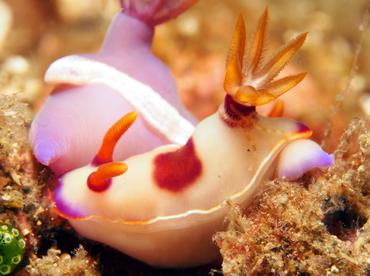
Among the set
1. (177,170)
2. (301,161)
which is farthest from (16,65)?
(301,161)

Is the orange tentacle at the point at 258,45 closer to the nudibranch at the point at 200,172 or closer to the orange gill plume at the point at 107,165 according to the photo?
the nudibranch at the point at 200,172

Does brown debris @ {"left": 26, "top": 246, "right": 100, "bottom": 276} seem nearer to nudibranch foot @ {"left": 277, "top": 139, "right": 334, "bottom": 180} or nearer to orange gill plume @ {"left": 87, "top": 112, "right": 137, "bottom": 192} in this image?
orange gill plume @ {"left": 87, "top": 112, "right": 137, "bottom": 192}

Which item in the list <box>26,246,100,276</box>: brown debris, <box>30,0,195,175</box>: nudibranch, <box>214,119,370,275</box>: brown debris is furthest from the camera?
<box>30,0,195,175</box>: nudibranch

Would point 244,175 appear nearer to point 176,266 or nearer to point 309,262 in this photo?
point 309,262

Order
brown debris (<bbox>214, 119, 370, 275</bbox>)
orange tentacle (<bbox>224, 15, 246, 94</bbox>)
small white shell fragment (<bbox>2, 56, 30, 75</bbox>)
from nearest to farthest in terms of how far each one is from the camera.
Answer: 1. brown debris (<bbox>214, 119, 370, 275</bbox>)
2. orange tentacle (<bbox>224, 15, 246, 94</bbox>)
3. small white shell fragment (<bbox>2, 56, 30, 75</bbox>)

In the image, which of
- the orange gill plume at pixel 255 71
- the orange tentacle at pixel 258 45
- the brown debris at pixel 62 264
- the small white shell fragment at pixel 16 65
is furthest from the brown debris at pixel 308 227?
the small white shell fragment at pixel 16 65


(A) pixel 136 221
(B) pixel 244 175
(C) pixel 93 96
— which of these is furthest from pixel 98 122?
(B) pixel 244 175

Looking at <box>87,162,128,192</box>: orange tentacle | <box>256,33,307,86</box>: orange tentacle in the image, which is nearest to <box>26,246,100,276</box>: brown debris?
<box>87,162,128,192</box>: orange tentacle
